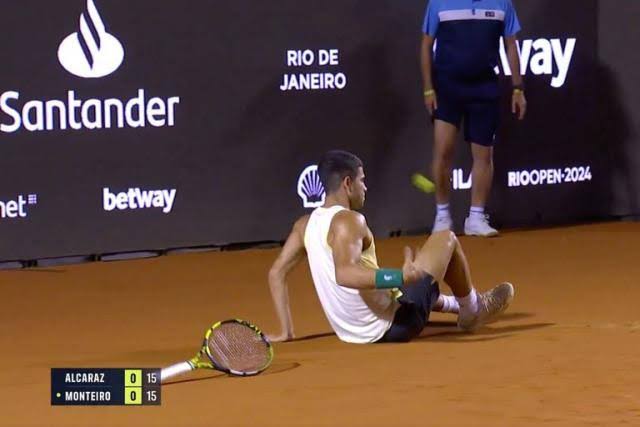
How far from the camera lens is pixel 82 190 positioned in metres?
11.5

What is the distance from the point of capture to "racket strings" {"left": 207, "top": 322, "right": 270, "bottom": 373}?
23.9ft

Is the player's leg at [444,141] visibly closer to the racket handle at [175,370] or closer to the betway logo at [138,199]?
the betway logo at [138,199]

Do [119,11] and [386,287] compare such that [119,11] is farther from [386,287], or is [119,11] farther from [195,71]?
[386,287]

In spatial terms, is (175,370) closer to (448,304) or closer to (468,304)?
(468,304)

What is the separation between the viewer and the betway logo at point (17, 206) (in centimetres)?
1116

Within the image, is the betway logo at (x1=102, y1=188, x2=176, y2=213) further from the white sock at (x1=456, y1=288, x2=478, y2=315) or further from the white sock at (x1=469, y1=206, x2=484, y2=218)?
the white sock at (x1=456, y1=288, x2=478, y2=315)

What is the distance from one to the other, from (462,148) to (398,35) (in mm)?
1062

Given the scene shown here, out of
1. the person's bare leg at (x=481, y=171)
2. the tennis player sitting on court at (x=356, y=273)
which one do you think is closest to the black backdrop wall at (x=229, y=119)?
the person's bare leg at (x=481, y=171)

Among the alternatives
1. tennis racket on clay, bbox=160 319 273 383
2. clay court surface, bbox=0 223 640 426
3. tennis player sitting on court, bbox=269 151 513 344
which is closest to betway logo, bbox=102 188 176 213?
clay court surface, bbox=0 223 640 426

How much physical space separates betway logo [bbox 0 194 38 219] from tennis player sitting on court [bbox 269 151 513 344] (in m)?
3.24

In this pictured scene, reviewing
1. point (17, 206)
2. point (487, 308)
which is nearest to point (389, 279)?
point (487, 308)

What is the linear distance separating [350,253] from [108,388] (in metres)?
1.44

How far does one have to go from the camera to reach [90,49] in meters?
11.4

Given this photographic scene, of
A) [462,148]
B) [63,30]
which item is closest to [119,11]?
[63,30]
